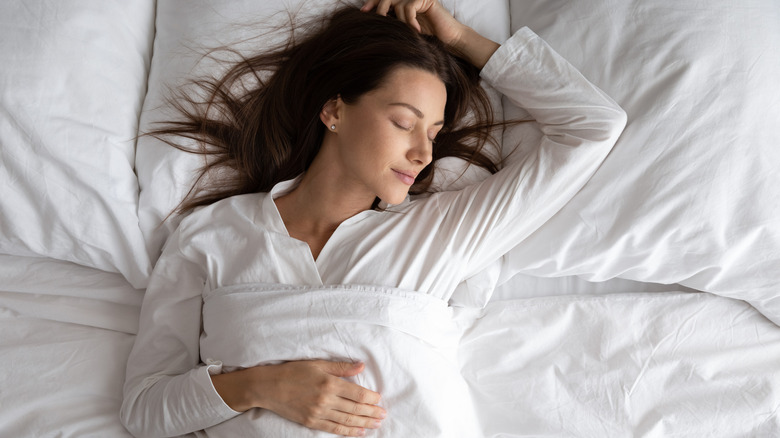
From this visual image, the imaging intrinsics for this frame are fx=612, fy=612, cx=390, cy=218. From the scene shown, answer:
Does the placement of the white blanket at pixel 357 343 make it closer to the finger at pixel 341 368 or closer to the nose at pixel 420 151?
the finger at pixel 341 368

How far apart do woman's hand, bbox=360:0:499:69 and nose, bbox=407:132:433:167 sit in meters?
0.29

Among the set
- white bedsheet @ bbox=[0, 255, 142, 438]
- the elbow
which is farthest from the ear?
the elbow

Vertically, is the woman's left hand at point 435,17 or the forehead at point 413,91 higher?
the woman's left hand at point 435,17

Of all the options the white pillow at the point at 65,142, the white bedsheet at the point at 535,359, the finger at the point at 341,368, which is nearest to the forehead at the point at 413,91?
the white bedsheet at the point at 535,359

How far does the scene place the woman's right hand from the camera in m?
1.26

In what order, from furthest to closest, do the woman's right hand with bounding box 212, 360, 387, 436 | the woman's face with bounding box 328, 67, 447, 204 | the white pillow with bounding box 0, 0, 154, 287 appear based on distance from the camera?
the white pillow with bounding box 0, 0, 154, 287 < the woman's face with bounding box 328, 67, 447, 204 < the woman's right hand with bounding box 212, 360, 387, 436

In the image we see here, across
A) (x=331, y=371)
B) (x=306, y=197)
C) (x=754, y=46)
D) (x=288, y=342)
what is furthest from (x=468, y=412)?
(x=754, y=46)

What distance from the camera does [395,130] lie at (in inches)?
53.4

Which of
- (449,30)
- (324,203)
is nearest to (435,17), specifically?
(449,30)

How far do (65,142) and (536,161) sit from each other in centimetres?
112

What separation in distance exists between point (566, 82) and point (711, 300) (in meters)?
0.65

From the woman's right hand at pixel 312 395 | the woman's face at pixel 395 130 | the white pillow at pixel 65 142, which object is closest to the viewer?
the woman's right hand at pixel 312 395

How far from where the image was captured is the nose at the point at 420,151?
1.36 meters

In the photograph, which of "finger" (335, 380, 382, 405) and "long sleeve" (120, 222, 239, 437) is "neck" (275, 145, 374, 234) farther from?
"finger" (335, 380, 382, 405)
